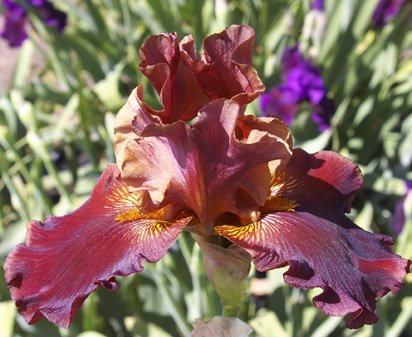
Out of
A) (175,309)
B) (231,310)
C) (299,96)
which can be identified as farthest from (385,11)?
(231,310)

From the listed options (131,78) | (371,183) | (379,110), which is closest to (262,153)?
(371,183)

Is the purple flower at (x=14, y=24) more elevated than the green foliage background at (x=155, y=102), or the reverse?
the purple flower at (x=14, y=24)

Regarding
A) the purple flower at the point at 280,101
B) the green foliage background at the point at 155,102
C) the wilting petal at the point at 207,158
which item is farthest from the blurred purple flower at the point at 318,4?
the wilting petal at the point at 207,158

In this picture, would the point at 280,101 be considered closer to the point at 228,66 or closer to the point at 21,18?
the point at 228,66

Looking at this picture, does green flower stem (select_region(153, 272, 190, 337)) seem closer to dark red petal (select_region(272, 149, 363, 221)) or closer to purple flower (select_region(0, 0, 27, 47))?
dark red petal (select_region(272, 149, 363, 221))

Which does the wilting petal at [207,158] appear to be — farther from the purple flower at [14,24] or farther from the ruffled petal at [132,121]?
the purple flower at [14,24]
